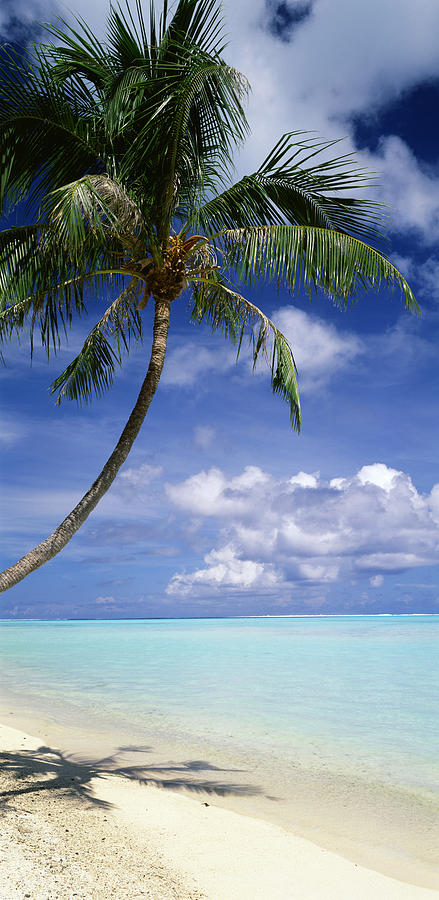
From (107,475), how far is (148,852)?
2738 mm

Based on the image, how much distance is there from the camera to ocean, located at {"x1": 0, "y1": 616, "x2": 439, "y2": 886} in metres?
5.54

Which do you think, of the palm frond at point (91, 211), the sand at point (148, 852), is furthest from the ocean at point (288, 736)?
the palm frond at point (91, 211)

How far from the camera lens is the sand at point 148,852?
3434mm

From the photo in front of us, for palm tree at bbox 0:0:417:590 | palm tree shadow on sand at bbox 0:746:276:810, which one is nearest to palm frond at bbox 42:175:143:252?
palm tree at bbox 0:0:417:590

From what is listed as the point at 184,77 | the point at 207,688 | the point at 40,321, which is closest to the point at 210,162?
the point at 184,77

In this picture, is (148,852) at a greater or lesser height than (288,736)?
greater

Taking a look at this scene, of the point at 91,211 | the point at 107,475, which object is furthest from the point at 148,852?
the point at 91,211

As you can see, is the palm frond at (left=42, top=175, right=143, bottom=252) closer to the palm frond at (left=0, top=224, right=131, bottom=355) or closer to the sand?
the palm frond at (left=0, top=224, right=131, bottom=355)

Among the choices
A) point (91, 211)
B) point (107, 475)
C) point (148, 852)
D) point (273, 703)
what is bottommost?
point (273, 703)

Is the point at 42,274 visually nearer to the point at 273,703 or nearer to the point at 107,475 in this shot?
the point at 107,475

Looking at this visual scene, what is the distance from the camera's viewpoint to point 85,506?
5.17 metres

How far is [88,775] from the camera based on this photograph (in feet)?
20.5

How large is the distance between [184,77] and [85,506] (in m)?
3.88

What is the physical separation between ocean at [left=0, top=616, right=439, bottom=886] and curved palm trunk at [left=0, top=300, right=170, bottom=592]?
2985mm
